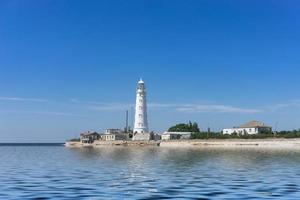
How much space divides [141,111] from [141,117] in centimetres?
249

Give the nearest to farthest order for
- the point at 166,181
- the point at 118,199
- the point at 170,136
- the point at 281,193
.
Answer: the point at 118,199, the point at 281,193, the point at 166,181, the point at 170,136

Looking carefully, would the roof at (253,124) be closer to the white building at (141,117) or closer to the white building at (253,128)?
the white building at (253,128)

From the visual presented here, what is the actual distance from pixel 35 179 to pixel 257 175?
51.0 ft

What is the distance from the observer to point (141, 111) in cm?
16712

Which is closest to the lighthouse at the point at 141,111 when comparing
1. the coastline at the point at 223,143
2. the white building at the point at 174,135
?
the coastline at the point at 223,143

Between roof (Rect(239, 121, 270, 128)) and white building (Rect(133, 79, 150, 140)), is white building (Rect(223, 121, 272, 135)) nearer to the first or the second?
roof (Rect(239, 121, 270, 128))

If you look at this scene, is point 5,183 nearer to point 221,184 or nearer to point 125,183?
point 125,183

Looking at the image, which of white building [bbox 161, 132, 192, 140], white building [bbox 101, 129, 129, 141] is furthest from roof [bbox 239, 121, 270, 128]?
white building [bbox 101, 129, 129, 141]

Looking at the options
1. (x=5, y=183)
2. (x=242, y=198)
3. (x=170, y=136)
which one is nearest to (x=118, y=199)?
(x=242, y=198)

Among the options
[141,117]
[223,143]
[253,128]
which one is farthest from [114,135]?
[253,128]

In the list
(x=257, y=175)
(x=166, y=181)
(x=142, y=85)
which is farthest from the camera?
(x=142, y=85)

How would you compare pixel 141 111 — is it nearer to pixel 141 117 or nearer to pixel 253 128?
pixel 141 117

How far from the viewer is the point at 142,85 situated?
170m

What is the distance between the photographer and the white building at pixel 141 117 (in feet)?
550
